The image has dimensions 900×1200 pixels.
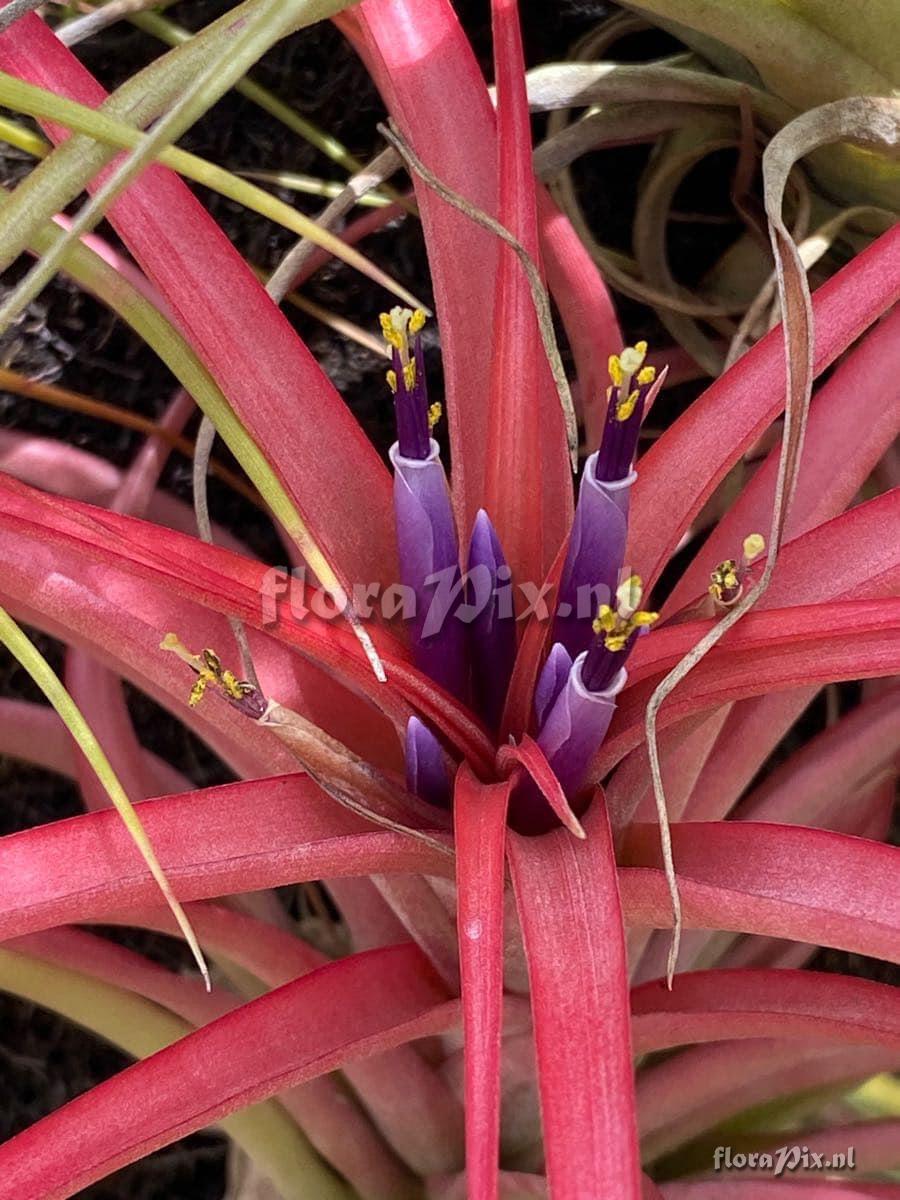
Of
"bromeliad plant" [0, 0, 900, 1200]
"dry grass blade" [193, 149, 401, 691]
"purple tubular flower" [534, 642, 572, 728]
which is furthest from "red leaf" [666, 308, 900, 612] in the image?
"dry grass blade" [193, 149, 401, 691]

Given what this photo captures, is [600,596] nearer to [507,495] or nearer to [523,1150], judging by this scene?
[507,495]

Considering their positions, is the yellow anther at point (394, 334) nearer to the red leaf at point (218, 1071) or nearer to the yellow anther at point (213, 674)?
the yellow anther at point (213, 674)

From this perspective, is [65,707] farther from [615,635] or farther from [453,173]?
[453,173]

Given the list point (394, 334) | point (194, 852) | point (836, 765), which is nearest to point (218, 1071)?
point (194, 852)

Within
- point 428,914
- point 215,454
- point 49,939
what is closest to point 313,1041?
point 428,914

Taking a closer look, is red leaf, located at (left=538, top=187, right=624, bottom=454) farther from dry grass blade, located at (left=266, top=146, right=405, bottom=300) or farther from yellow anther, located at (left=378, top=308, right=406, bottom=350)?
yellow anther, located at (left=378, top=308, right=406, bottom=350)

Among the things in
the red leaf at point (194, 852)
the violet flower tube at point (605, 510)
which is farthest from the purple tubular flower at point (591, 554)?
the red leaf at point (194, 852)
